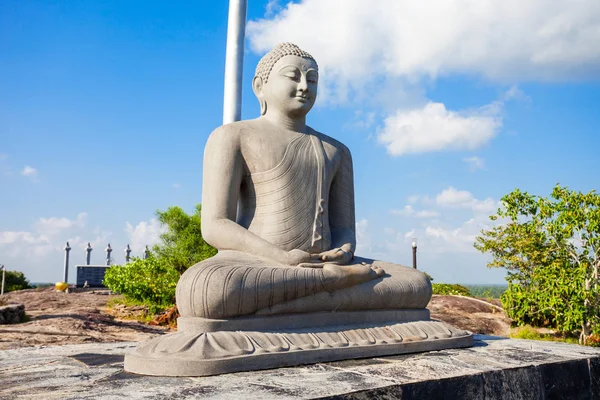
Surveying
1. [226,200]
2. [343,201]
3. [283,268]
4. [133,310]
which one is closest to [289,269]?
[283,268]

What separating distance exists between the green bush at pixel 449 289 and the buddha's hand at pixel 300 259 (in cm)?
1060

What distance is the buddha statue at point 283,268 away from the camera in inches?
137

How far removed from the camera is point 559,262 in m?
9.17

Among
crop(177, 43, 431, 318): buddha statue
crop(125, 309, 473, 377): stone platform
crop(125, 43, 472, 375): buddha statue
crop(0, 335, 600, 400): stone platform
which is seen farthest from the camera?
crop(177, 43, 431, 318): buddha statue

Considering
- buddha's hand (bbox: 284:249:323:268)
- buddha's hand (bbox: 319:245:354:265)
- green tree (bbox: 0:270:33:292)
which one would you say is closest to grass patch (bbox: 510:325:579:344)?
buddha's hand (bbox: 319:245:354:265)

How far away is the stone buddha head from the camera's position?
4668mm

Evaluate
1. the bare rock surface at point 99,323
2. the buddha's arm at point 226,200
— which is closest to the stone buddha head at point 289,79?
the buddha's arm at point 226,200

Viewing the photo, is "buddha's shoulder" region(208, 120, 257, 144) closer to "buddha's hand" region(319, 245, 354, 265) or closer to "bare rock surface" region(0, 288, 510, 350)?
"buddha's hand" region(319, 245, 354, 265)

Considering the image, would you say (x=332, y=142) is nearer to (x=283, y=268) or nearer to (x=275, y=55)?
(x=275, y=55)

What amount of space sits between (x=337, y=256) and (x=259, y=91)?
1.69m

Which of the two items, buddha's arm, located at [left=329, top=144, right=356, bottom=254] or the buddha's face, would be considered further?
buddha's arm, located at [left=329, top=144, right=356, bottom=254]

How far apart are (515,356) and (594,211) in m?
5.41

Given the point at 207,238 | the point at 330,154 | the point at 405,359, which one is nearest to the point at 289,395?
the point at 405,359

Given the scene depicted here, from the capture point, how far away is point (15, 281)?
72.9 feet
